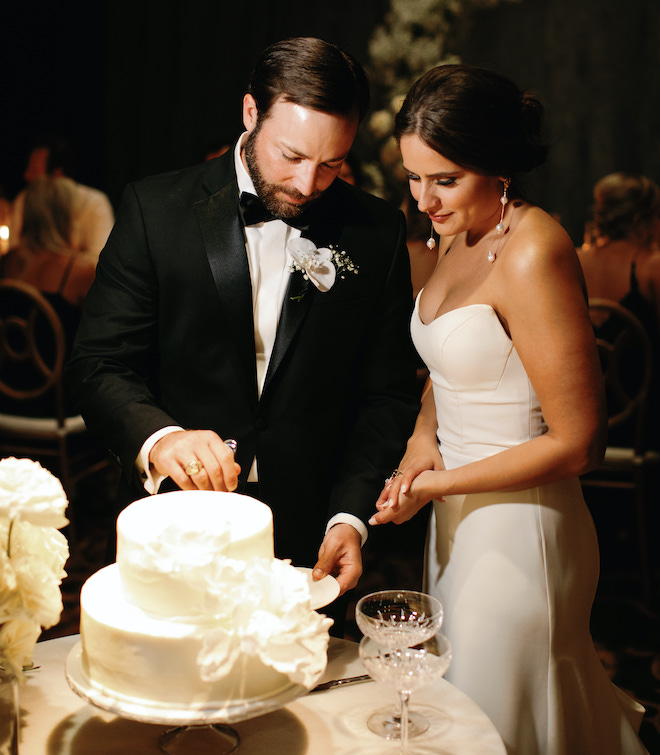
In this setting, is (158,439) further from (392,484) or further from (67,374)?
(392,484)

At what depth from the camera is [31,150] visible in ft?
18.6

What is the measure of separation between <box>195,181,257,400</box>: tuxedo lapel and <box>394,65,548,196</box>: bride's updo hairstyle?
443 mm

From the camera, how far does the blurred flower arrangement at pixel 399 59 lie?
5477 millimetres

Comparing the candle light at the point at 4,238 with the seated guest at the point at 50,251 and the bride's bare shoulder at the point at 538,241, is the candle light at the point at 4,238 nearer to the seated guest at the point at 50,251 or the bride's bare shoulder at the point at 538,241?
the seated guest at the point at 50,251

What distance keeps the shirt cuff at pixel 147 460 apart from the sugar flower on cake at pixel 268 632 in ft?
2.24

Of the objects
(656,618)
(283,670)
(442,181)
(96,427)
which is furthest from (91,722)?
(656,618)

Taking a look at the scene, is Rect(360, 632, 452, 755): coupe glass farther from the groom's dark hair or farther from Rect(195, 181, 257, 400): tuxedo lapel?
the groom's dark hair

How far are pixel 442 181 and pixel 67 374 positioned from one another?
974 millimetres

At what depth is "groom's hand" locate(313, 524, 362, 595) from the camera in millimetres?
1665

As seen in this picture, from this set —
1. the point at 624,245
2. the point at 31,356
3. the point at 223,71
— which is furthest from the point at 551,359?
the point at 223,71

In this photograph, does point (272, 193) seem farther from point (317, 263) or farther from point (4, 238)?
point (4, 238)

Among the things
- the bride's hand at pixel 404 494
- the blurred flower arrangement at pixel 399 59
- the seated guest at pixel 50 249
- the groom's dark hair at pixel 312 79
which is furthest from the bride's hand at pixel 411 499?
the blurred flower arrangement at pixel 399 59

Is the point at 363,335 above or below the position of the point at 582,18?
below

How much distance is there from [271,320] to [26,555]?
0.93m
